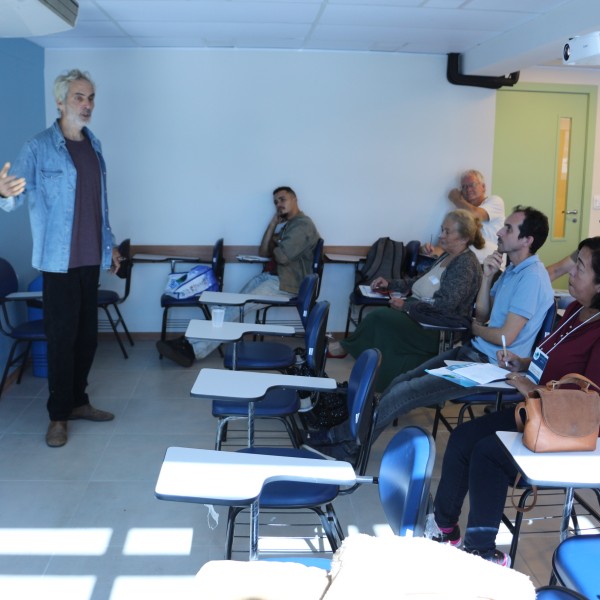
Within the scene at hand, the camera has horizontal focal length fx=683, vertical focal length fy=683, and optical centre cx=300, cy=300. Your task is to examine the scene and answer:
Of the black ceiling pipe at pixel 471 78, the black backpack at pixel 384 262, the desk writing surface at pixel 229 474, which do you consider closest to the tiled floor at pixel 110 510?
the desk writing surface at pixel 229 474

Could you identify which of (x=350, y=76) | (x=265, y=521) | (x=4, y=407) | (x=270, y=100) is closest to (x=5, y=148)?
(x=4, y=407)

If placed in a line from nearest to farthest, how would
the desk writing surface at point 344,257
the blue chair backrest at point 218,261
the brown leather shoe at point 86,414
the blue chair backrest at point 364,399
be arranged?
the blue chair backrest at point 364,399 → the brown leather shoe at point 86,414 → the blue chair backrest at point 218,261 → the desk writing surface at point 344,257

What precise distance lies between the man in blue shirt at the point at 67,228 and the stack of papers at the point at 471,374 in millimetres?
2033

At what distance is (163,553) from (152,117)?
420 cm

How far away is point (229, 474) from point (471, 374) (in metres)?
1.23

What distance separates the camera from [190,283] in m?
5.55

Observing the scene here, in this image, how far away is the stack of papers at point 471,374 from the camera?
262 cm

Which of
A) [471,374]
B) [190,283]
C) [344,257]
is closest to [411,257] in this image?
[344,257]

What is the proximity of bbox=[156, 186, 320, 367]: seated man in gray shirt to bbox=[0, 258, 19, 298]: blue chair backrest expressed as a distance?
1.22m

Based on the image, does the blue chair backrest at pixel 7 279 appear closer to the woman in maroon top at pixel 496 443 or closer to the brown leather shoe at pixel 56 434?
the brown leather shoe at pixel 56 434

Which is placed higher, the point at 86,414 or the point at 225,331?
the point at 225,331

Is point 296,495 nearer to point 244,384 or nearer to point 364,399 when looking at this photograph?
point 364,399

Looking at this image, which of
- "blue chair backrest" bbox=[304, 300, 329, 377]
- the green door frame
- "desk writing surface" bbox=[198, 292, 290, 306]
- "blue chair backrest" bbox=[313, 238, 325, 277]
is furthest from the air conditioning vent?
the green door frame

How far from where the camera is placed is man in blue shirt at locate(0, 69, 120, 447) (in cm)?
354
